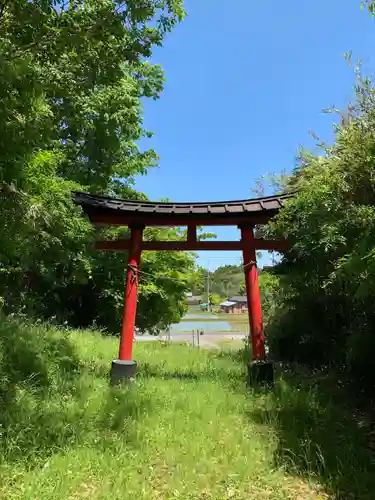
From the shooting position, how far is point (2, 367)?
5008 mm

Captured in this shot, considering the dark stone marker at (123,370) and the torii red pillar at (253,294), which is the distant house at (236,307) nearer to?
the torii red pillar at (253,294)

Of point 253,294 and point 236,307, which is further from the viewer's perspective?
point 236,307

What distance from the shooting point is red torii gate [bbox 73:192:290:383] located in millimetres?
6523

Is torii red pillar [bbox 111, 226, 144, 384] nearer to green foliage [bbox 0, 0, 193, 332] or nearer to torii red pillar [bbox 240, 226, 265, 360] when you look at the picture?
green foliage [bbox 0, 0, 193, 332]

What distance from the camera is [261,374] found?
247 inches

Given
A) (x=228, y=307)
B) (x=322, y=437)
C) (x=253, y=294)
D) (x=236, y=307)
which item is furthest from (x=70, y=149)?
(x=236, y=307)

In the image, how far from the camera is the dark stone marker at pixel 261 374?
623 centimetres

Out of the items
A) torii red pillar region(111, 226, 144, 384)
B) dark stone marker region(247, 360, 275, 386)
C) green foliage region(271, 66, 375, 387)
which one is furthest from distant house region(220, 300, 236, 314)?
dark stone marker region(247, 360, 275, 386)

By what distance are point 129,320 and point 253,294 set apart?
199cm

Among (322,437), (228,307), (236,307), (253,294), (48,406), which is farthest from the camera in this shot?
(236,307)

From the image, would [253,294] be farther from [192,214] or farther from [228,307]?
[228,307]

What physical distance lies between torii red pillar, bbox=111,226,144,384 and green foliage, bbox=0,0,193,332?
4.25ft

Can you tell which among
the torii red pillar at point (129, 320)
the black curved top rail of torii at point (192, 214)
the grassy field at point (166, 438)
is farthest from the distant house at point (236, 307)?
the grassy field at point (166, 438)

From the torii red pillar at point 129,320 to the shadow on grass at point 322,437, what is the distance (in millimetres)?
1986
